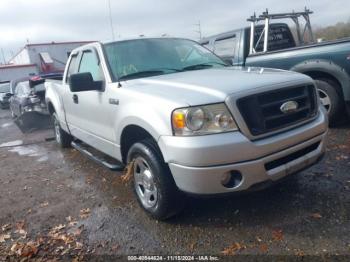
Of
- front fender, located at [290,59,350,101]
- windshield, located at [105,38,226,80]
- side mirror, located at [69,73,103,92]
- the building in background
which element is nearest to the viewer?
side mirror, located at [69,73,103,92]

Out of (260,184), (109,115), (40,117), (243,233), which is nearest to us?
(260,184)

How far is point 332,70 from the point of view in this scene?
546cm

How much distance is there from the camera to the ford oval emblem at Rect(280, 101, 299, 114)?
3.10 meters

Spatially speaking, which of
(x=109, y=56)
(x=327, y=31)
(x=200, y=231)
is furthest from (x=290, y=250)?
(x=327, y=31)

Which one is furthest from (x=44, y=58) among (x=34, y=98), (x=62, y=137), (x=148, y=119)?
(x=148, y=119)

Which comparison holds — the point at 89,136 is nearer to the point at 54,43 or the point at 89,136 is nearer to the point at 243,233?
the point at 243,233

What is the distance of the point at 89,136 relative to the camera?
4758 millimetres

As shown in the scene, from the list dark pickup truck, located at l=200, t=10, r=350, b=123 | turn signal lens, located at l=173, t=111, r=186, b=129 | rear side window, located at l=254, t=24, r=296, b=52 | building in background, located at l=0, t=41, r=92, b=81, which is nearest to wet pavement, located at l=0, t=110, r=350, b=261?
turn signal lens, located at l=173, t=111, r=186, b=129

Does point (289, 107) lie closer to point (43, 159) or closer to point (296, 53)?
point (296, 53)

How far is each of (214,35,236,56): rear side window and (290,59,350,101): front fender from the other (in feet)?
5.70

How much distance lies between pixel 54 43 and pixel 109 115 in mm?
20424

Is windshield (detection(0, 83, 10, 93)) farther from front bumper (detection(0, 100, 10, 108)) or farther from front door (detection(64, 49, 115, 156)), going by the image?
front door (detection(64, 49, 115, 156))

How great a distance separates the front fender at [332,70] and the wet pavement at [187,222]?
96cm

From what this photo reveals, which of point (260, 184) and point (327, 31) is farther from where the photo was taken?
point (327, 31)
